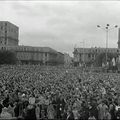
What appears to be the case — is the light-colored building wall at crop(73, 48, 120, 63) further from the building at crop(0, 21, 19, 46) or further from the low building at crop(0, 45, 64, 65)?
the building at crop(0, 21, 19, 46)

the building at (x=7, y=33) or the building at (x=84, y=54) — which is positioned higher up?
the building at (x=7, y=33)

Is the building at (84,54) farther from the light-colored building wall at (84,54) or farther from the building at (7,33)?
the building at (7,33)

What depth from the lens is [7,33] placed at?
5910 inches

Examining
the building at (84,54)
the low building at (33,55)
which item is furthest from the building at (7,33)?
the building at (84,54)

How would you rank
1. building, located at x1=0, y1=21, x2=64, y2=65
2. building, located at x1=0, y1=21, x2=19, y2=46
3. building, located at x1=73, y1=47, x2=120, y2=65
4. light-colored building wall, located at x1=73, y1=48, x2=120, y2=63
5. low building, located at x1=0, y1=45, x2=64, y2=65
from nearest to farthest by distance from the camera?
building, located at x1=0, y1=21, x2=19, y2=46, building, located at x1=0, y1=21, x2=64, y2=65, low building, located at x1=0, y1=45, x2=64, y2=65, building, located at x1=73, y1=47, x2=120, y2=65, light-colored building wall, located at x1=73, y1=48, x2=120, y2=63

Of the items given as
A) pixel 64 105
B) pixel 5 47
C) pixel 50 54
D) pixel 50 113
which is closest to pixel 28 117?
pixel 50 113

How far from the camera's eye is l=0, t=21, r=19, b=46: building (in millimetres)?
147525

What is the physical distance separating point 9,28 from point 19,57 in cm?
1294

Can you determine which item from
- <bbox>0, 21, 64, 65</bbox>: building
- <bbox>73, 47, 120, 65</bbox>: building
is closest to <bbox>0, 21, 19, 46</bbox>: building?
<bbox>0, 21, 64, 65</bbox>: building

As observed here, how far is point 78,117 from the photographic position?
14.8 m

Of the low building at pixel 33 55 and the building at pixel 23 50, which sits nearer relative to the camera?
the building at pixel 23 50

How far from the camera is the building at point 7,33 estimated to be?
14752 centimetres

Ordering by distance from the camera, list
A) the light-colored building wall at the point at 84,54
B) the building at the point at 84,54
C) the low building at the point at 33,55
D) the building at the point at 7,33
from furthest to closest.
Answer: the light-colored building wall at the point at 84,54 < the building at the point at 84,54 < the low building at the point at 33,55 < the building at the point at 7,33

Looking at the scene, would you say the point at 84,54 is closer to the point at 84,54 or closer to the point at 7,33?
the point at 84,54
